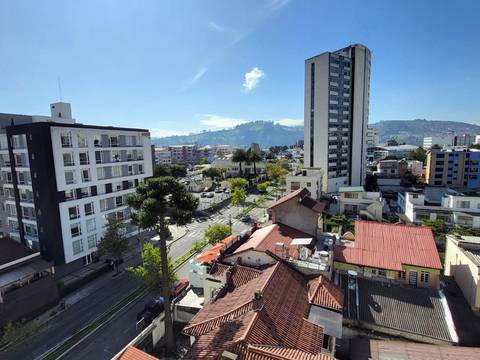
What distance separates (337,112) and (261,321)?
279ft

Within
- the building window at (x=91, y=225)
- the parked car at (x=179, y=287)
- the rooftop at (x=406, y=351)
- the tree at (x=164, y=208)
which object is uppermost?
the tree at (x=164, y=208)

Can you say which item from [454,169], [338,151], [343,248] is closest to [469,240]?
[343,248]

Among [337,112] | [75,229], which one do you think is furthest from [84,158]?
[337,112]

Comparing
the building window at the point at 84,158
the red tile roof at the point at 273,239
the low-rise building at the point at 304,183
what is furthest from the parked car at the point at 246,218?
the building window at the point at 84,158

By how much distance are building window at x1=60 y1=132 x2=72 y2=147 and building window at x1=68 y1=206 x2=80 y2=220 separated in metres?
9.68

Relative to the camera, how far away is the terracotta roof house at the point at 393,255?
25.1 meters

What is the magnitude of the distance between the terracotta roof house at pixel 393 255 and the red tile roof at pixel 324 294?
693 centimetres

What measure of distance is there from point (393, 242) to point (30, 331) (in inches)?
1498

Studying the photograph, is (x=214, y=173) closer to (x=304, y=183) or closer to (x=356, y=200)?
(x=304, y=183)

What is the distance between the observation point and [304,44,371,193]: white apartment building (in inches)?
3361

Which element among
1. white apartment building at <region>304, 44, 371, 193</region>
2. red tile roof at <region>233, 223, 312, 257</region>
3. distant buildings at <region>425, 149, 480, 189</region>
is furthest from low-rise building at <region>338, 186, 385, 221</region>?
distant buildings at <region>425, 149, 480, 189</region>

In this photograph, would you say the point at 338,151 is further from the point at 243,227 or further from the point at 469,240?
the point at 469,240

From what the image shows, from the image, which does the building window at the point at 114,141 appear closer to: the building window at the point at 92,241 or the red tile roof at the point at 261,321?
the building window at the point at 92,241

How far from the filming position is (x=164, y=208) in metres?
22.2
